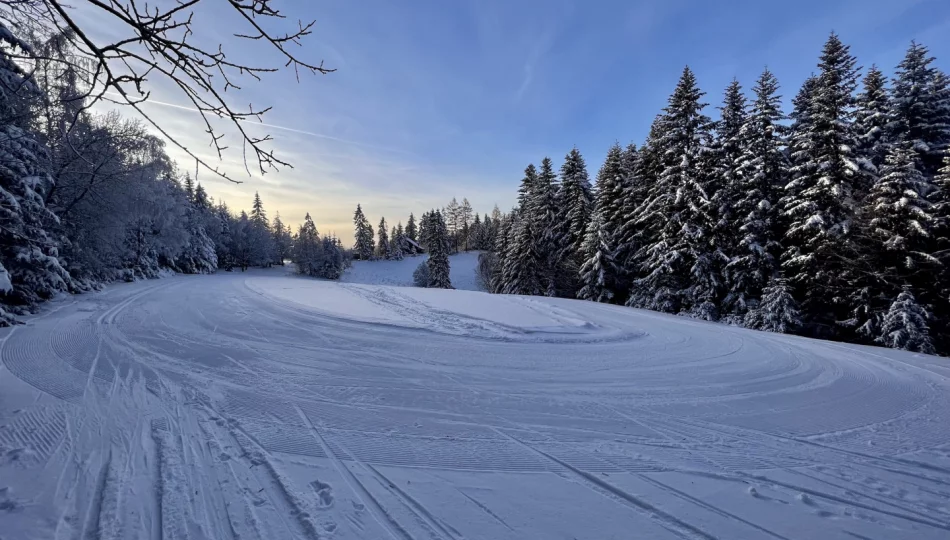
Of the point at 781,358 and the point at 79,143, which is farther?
the point at 79,143

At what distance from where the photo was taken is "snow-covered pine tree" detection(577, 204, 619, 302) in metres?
22.8

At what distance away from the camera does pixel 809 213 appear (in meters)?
15.1

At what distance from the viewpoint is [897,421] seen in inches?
189

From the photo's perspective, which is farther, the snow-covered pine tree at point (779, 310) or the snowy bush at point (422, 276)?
the snowy bush at point (422, 276)

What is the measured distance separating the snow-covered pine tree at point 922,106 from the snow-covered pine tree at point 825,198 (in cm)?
208

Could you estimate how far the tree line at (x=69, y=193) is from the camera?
584 cm

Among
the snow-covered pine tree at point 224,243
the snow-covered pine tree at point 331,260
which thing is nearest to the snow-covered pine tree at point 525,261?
the snow-covered pine tree at point 331,260

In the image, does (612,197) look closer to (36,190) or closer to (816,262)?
(816,262)

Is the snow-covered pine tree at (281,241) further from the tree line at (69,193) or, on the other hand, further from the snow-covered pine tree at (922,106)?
the snow-covered pine tree at (922,106)

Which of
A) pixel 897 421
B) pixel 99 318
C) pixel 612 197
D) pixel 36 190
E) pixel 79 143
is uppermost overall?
pixel 612 197

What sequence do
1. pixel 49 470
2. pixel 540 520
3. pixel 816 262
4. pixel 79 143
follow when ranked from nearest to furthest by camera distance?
1. pixel 540 520
2. pixel 49 470
3. pixel 79 143
4. pixel 816 262

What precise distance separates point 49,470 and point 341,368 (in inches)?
132

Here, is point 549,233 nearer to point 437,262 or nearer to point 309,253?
point 437,262

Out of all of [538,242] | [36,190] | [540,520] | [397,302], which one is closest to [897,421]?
[540,520]
